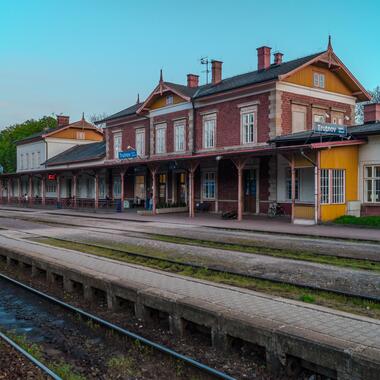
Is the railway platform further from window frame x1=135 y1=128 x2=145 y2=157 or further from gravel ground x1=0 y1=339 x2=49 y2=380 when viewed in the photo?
window frame x1=135 y1=128 x2=145 y2=157

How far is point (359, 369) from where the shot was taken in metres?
4.29

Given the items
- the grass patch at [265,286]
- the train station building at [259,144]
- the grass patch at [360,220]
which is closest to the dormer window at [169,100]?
the train station building at [259,144]

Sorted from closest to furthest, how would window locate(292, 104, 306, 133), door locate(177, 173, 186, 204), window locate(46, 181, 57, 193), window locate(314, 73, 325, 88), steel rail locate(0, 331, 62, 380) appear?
steel rail locate(0, 331, 62, 380), window locate(292, 104, 306, 133), window locate(314, 73, 325, 88), door locate(177, 173, 186, 204), window locate(46, 181, 57, 193)

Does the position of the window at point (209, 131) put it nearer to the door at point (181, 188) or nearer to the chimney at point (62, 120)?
the door at point (181, 188)

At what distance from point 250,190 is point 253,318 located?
784 inches

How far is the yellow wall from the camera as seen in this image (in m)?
49.4

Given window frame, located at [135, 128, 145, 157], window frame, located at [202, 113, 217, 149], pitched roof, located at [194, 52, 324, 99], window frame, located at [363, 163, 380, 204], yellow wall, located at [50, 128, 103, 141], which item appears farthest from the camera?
yellow wall, located at [50, 128, 103, 141]

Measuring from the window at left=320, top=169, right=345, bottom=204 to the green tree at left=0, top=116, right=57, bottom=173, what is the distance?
57.0 meters

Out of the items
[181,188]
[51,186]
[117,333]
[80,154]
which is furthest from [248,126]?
[51,186]

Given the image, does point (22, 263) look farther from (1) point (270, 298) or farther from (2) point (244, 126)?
(2) point (244, 126)

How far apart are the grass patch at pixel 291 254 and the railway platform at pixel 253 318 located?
4.26 m

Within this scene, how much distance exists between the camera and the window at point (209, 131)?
27438 millimetres

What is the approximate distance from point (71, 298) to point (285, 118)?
17.8 meters

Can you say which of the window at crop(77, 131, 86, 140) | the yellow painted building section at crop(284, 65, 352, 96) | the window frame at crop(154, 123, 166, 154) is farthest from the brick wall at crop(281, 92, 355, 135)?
the window at crop(77, 131, 86, 140)
